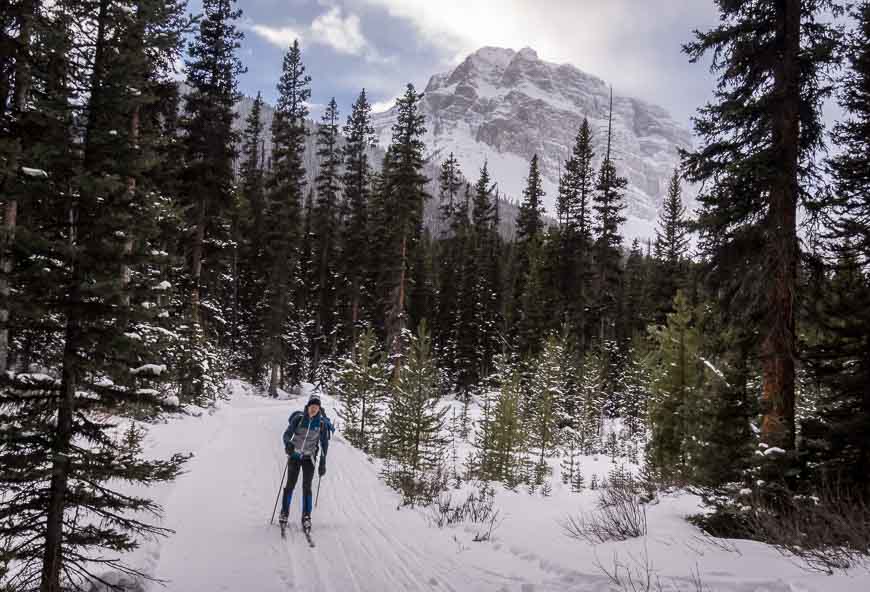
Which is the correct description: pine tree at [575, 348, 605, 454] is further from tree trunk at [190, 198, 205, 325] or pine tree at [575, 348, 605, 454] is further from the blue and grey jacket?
the blue and grey jacket

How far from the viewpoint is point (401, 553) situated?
7430 mm

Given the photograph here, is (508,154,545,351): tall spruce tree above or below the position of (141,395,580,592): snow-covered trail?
above

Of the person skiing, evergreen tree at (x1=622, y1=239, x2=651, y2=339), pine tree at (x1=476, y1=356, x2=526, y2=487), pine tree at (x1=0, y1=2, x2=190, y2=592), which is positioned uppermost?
evergreen tree at (x1=622, y1=239, x2=651, y2=339)

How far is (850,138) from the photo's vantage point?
37.2 ft

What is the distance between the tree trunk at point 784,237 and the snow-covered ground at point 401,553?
10.3ft

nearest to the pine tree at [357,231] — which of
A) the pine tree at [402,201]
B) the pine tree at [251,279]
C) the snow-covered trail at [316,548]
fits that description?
the pine tree at [251,279]

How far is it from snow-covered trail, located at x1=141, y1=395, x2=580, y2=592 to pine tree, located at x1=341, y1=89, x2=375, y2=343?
104 feet

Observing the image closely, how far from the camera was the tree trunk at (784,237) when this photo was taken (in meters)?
9.67

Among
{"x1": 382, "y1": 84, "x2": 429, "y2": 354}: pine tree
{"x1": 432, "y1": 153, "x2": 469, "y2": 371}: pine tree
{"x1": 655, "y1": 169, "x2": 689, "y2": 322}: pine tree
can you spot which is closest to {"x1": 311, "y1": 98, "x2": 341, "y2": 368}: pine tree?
{"x1": 432, "y1": 153, "x2": 469, "y2": 371}: pine tree

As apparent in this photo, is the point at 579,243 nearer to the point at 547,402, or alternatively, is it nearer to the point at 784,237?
the point at 547,402

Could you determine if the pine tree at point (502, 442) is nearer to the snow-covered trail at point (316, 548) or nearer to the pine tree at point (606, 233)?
the snow-covered trail at point (316, 548)

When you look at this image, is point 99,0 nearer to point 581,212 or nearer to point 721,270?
point 721,270

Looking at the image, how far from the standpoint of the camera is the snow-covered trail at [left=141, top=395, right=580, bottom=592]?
6.19 metres

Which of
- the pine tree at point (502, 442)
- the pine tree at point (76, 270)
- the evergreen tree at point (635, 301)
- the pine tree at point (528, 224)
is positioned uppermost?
the pine tree at point (528, 224)
